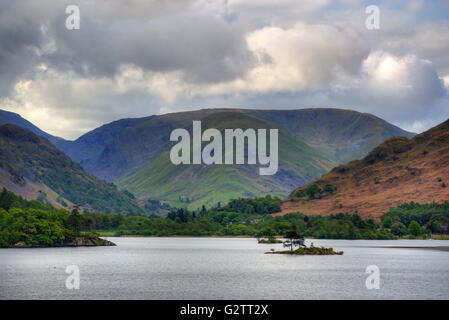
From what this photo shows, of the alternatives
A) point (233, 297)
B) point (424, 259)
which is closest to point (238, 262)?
point (424, 259)

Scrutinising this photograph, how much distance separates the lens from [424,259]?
7303 inches
